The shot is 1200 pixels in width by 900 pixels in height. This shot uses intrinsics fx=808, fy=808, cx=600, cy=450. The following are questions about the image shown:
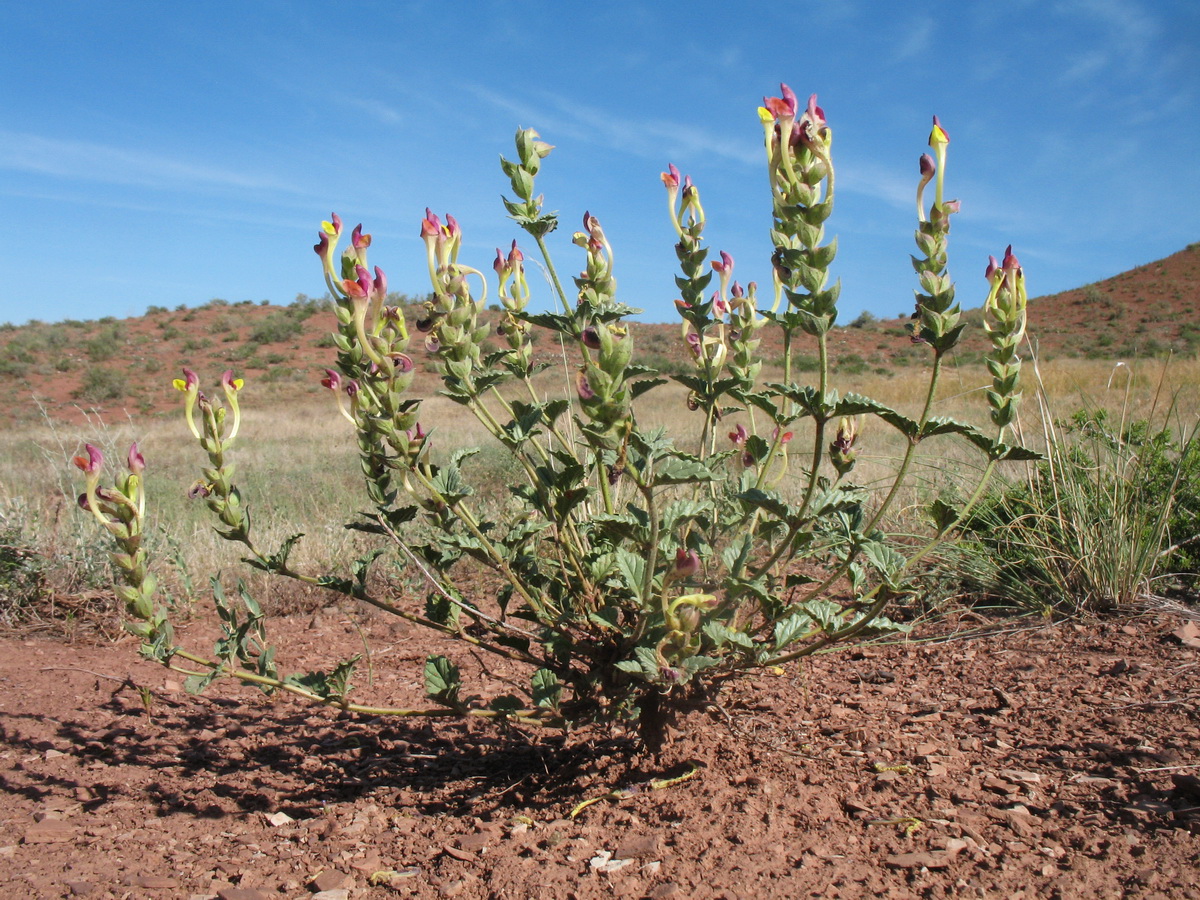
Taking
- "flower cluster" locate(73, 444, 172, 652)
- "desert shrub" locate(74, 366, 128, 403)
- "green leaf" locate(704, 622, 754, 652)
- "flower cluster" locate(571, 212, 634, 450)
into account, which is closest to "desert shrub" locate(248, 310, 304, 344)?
"desert shrub" locate(74, 366, 128, 403)

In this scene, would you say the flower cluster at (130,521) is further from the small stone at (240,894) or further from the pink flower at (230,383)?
the small stone at (240,894)

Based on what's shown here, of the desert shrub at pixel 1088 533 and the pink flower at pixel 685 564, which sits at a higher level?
the pink flower at pixel 685 564

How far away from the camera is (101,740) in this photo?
2.43 meters

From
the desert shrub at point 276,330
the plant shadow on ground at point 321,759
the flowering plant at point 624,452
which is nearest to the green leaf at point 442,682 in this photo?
the flowering plant at point 624,452

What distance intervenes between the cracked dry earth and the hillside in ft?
67.9

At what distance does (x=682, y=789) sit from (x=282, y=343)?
34583 mm

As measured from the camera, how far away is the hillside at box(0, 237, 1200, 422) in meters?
25.0

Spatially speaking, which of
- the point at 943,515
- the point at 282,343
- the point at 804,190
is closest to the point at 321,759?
the point at 943,515

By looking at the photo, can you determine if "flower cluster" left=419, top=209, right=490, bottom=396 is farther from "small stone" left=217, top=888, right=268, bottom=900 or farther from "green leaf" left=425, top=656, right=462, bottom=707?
"small stone" left=217, top=888, right=268, bottom=900

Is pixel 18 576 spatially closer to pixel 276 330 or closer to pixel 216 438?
pixel 216 438

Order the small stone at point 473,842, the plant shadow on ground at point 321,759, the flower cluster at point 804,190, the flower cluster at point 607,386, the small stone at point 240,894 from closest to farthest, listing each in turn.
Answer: the flower cluster at point 607,386
the flower cluster at point 804,190
the small stone at point 240,894
the small stone at point 473,842
the plant shadow on ground at point 321,759

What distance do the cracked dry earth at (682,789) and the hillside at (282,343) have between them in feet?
67.9

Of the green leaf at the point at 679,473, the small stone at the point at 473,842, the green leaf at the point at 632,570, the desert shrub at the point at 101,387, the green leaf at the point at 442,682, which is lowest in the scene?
the small stone at the point at 473,842

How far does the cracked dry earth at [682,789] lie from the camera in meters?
1.53
